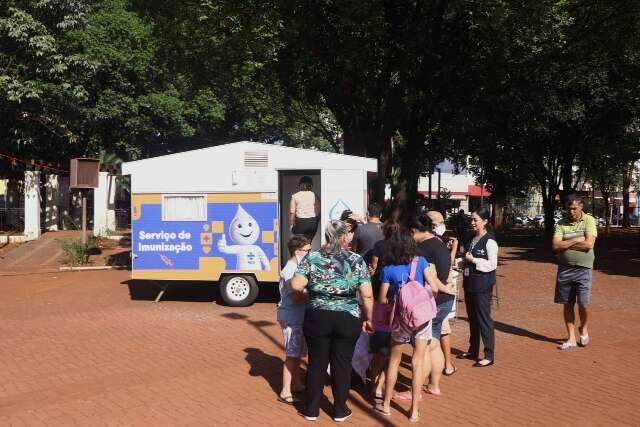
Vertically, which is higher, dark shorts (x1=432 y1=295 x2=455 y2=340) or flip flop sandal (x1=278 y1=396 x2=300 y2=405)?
dark shorts (x1=432 y1=295 x2=455 y2=340)

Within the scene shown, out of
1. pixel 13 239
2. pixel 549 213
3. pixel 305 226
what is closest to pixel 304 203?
pixel 305 226

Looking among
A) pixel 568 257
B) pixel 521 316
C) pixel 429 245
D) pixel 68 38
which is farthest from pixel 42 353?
pixel 68 38

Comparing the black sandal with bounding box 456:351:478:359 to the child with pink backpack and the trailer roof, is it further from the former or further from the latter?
the trailer roof

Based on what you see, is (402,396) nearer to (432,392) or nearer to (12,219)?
(432,392)

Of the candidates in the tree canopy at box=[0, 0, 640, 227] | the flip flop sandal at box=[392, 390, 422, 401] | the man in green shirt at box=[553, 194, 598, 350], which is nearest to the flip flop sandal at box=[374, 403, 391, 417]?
the flip flop sandal at box=[392, 390, 422, 401]

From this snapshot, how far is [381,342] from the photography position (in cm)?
594

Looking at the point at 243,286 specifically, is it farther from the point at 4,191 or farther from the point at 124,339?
the point at 4,191

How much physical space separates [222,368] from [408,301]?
2.64m

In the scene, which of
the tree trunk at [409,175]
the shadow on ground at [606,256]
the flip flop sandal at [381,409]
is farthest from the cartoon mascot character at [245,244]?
the shadow on ground at [606,256]

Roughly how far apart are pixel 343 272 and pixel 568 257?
3.77 metres

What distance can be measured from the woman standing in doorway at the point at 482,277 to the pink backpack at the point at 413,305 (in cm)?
168

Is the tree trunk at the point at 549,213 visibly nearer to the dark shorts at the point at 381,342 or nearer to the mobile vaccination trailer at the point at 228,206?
the mobile vaccination trailer at the point at 228,206

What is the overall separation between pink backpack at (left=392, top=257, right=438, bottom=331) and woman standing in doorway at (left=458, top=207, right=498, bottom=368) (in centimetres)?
168

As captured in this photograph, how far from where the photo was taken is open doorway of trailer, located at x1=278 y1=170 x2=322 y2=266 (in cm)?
1129
